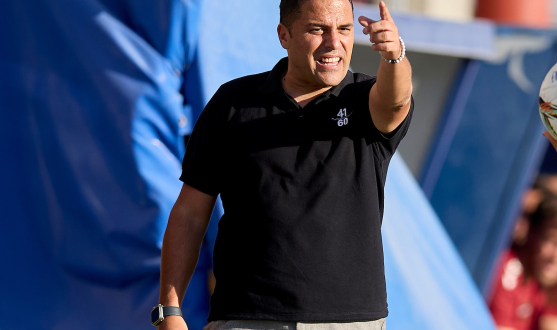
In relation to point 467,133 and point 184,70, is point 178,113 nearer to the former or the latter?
point 184,70

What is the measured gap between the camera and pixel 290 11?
176 centimetres

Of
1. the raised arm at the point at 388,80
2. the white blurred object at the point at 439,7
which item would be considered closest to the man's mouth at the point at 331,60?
the raised arm at the point at 388,80

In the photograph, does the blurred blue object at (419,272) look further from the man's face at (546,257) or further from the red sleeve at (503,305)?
the red sleeve at (503,305)

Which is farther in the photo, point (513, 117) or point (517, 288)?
point (513, 117)

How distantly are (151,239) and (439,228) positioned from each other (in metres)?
1.45

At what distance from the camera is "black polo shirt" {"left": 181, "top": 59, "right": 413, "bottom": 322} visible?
62.0 inches

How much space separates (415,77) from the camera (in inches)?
194

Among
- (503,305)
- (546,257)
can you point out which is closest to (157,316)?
(546,257)

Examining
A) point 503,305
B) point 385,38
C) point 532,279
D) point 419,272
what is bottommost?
point 503,305

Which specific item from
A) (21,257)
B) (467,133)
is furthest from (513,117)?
(21,257)

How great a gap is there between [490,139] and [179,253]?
375cm

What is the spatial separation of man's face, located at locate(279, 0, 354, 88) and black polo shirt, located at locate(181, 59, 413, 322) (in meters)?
0.07

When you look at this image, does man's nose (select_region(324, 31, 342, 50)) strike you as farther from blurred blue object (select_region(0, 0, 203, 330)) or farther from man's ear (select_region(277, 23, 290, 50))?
blurred blue object (select_region(0, 0, 203, 330))

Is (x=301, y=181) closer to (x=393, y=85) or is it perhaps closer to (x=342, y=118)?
(x=342, y=118)
